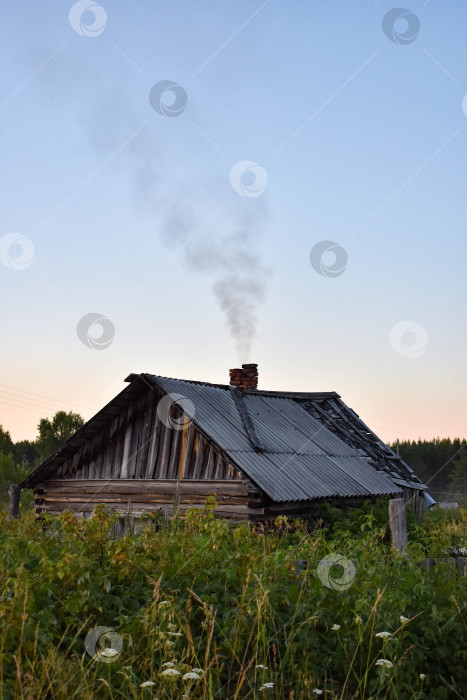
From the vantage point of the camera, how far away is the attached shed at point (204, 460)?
621 inches

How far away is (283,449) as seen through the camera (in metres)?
18.2

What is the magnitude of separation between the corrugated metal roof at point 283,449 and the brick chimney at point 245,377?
391 mm

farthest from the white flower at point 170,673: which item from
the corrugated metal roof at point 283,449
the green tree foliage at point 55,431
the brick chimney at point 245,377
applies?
the green tree foliage at point 55,431

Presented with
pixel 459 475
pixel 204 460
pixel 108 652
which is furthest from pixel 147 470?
pixel 459 475

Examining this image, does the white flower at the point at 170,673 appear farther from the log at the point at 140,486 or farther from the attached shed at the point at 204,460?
the log at the point at 140,486

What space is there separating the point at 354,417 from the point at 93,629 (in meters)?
22.1

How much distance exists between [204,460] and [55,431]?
149ft

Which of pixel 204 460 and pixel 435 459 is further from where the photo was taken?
pixel 435 459

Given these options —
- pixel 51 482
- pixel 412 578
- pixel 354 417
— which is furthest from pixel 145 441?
pixel 412 578

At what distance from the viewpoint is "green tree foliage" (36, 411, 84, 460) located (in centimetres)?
5838

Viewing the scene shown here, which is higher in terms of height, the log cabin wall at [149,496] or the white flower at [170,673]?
the log cabin wall at [149,496]

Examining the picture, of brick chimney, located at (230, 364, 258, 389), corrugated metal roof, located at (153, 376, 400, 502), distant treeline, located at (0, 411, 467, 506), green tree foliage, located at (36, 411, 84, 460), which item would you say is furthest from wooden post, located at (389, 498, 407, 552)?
distant treeline, located at (0, 411, 467, 506)

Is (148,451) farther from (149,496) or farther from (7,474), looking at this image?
(7,474)

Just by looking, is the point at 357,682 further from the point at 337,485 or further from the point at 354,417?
the point at 354,417
